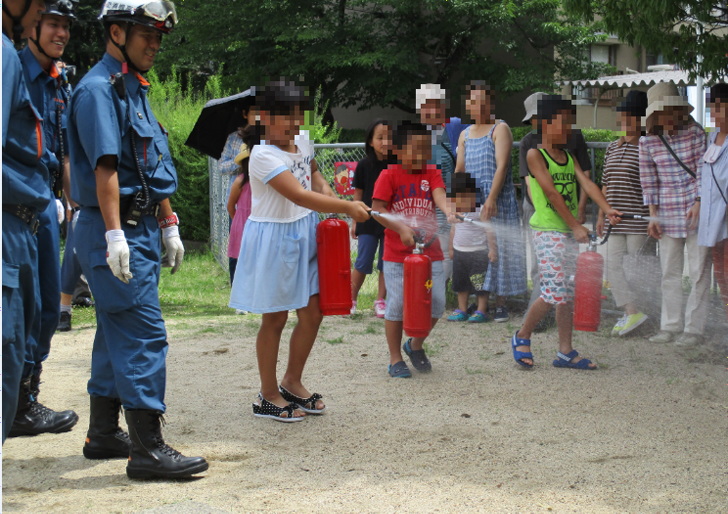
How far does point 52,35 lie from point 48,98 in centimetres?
31

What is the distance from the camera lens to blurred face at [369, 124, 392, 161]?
260 inches

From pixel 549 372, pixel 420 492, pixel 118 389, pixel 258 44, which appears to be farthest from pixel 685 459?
pixel 258 44

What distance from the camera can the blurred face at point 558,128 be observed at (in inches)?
228

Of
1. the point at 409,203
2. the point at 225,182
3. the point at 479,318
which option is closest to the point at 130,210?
the point at 409,203

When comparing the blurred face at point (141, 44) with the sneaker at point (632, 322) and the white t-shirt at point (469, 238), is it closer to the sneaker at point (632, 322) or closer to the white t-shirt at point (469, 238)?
the white t-shirt at point (469, 238)

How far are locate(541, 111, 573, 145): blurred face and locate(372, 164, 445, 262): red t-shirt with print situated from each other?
2.96ft

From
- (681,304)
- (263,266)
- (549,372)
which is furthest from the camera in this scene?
(681,304)

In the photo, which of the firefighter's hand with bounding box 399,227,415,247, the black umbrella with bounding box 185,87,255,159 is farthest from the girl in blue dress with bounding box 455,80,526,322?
the black umbrella with bounding box 185,87,255,159

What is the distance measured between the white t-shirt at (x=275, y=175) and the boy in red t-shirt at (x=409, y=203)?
2.87ft

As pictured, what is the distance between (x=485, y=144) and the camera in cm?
714

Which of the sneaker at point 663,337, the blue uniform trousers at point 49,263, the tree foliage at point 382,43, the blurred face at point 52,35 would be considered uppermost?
the tree foliage at point 382,43

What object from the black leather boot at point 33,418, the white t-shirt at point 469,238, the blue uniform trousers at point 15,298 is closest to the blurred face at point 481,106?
the white t-shirt at point 469,238

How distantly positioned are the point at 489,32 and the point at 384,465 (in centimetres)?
1942

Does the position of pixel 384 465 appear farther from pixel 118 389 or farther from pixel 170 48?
pixel 170 48
